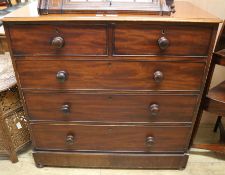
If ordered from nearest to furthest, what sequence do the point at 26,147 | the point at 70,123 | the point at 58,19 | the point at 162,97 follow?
the point at 58,19 < the point at 162,97 < the point at 70,123 < the point at 26,147

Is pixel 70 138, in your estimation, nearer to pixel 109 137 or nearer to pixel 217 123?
pixel 109 137

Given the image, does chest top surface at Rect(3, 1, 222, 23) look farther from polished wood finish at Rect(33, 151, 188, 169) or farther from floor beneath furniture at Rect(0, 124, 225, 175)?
floor beneath furniture at Rect(0, 124, 225, 175)

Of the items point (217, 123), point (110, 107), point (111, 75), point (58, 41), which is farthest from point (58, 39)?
point (217, 123)

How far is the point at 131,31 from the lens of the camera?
1064 millimetres

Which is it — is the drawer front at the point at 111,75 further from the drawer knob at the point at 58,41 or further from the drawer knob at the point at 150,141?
the drawer knob at the point at 150,141

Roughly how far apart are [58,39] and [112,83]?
0.36 meters

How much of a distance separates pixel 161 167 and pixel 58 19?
3.75ft

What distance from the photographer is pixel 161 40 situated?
1062 mm

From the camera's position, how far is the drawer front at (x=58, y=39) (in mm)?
1062

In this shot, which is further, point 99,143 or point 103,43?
point 99,143

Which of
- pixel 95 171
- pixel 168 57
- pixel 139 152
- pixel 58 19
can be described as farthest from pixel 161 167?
pixel 58 19

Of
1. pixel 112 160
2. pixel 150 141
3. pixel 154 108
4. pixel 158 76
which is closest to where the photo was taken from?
pixel 158 76

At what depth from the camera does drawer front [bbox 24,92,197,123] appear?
126 centimetres

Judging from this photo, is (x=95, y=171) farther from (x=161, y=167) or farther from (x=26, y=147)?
(x=26, y=147)
